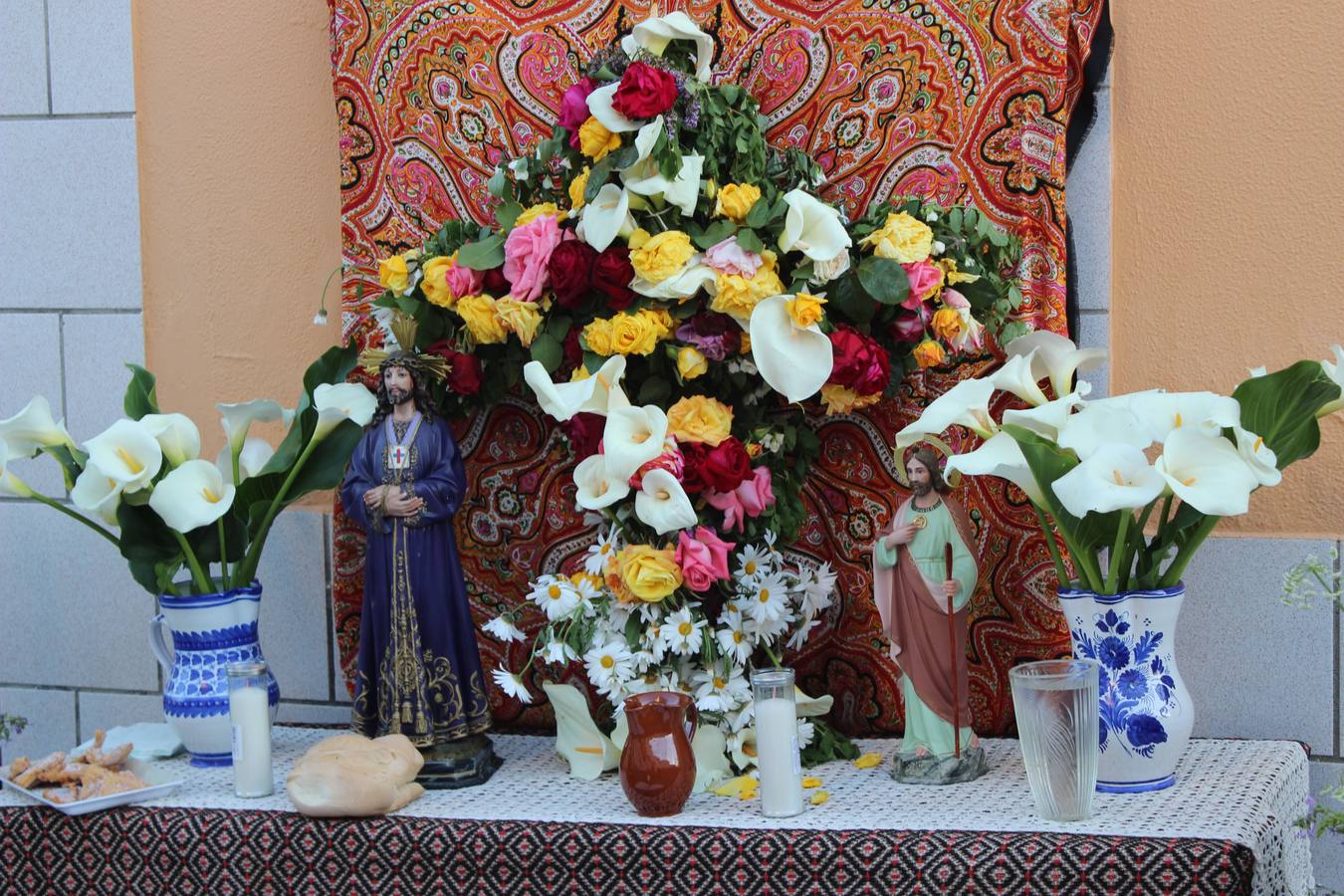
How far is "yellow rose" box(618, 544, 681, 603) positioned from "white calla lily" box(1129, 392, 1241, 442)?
1.64 ft

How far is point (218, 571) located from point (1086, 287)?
1.16m

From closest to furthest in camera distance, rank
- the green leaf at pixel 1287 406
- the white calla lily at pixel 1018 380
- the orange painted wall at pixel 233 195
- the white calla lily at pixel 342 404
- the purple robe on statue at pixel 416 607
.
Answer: the green leaf at pixel 1287 406
the white calla lily at pixel 1018 380
the purple robe on statue at pixel 416 607
the white calla lily at pixel 342 404
the orange painted wall at pixel 233 195

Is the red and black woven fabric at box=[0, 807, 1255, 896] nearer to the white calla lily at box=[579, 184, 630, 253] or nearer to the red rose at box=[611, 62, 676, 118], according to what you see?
the white calla lily at box=[579, 184, 630, 253]

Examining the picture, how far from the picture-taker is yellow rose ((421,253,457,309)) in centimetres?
177

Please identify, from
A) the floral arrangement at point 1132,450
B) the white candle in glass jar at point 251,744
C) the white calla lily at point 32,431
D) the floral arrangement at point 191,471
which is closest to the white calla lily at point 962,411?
the floral arrangement at point 1132,450

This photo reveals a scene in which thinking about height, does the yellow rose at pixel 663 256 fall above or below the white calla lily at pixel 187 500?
above

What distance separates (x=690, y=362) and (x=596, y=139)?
267 millimetres

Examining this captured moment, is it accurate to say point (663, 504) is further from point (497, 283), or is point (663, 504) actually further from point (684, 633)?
point (497, 283)

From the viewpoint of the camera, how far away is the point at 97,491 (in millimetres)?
1752

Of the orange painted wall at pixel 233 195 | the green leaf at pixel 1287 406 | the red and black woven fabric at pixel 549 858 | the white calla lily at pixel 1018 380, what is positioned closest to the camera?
the red and black woven fabric at pixel 549 858

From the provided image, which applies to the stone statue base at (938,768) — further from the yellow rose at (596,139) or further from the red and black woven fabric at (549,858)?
the yellow rose at (596,139)

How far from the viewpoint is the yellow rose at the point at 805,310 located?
1.61m

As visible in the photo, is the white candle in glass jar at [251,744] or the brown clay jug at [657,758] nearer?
the brown clay jug at [657,758]

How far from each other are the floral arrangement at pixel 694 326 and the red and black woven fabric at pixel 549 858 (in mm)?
213
